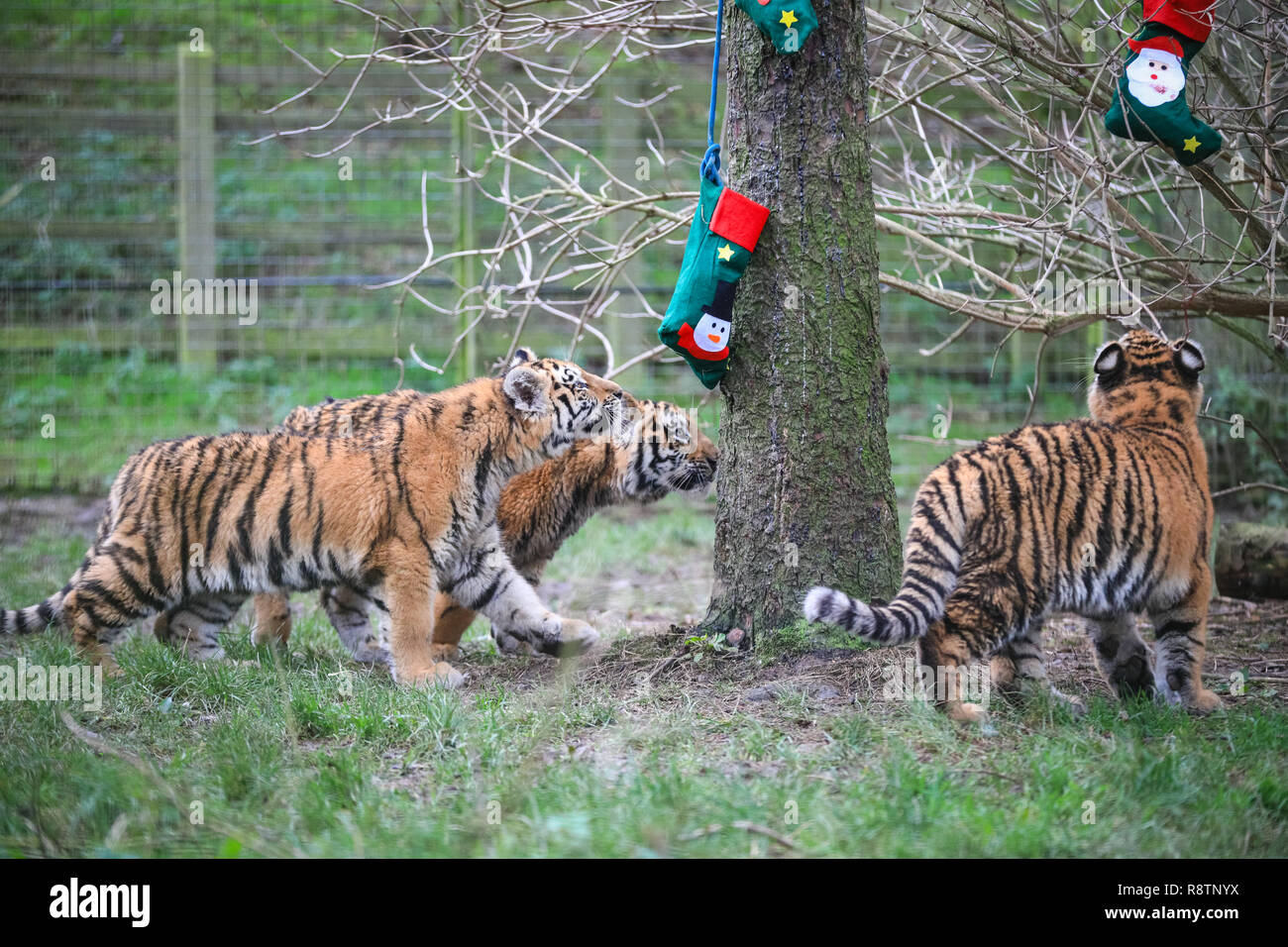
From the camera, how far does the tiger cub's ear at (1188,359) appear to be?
380 cm

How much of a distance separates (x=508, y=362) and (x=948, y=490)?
7.25 ft

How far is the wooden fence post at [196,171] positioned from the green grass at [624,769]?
431 cm

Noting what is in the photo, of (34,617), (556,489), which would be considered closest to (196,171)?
(34,617)

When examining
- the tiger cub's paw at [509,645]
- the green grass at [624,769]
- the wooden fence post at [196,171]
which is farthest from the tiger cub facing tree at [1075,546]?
the wooden fence post at [196,171]

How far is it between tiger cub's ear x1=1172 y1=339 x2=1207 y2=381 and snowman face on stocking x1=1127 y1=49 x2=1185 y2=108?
0.83m

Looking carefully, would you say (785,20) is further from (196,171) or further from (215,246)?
(215,246)

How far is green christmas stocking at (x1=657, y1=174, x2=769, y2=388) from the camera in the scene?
11.5ft

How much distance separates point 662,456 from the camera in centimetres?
467

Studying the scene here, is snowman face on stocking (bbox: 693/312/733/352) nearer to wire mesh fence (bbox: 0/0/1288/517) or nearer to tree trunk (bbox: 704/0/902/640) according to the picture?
tree trunk (bbox: 704/0/902/640)

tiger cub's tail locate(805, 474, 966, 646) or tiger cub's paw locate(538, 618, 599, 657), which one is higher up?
tiger cub's tail locate(805, 474, 966, 646)

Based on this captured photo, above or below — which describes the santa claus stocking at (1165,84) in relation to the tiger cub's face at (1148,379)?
above

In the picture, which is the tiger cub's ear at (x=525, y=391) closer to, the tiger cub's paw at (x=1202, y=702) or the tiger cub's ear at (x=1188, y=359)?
the tiger cub's ear at (x=1188, y=359)

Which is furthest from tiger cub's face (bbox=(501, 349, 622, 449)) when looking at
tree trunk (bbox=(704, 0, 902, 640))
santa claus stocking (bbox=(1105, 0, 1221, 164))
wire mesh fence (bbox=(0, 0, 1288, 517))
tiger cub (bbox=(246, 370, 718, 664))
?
wire mesh fence (bbox=(0, 0, 1288, 517))
